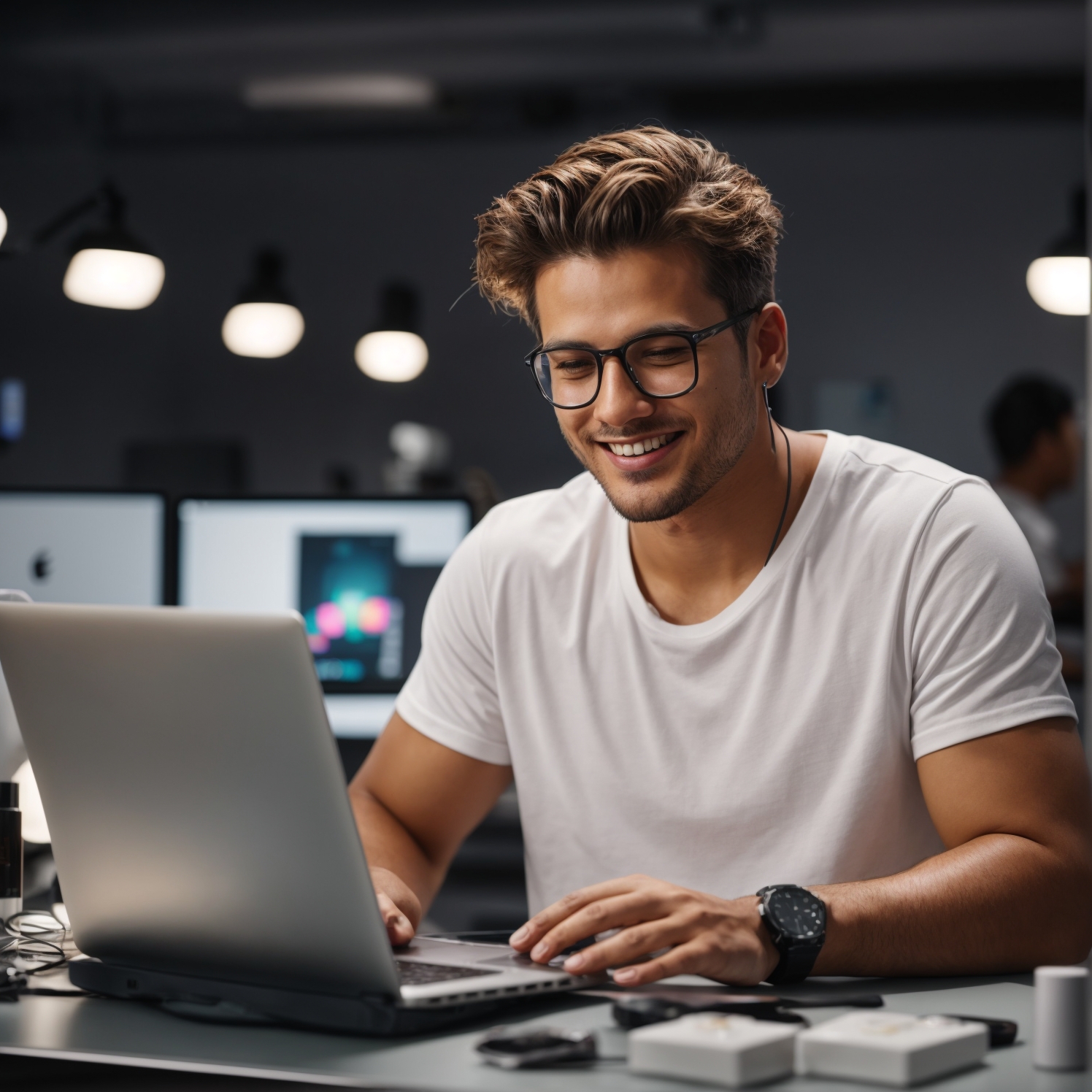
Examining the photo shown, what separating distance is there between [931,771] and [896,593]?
172mm

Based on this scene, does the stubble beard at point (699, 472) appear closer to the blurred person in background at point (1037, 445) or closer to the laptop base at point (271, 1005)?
the laptop base at point (271, 1005)

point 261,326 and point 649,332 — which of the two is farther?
point 261,326

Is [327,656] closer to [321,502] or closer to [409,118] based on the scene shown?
[321,502]

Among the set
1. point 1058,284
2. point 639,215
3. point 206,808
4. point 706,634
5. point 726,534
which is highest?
point 1058,284

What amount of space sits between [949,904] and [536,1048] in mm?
406

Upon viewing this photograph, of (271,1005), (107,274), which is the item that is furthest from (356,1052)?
(107,274)

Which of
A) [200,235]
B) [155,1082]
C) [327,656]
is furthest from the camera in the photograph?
[200,235]

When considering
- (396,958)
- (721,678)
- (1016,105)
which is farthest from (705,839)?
(1016,105)

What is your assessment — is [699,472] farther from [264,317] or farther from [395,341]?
[395,341]

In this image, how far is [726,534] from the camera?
51.4 inches

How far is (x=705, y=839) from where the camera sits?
1255mm

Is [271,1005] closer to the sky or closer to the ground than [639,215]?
closer to the ground

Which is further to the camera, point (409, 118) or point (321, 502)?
point (409, 118)

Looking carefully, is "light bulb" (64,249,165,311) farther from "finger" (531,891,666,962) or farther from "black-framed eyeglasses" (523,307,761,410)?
"finger" (531,891,666,962)
